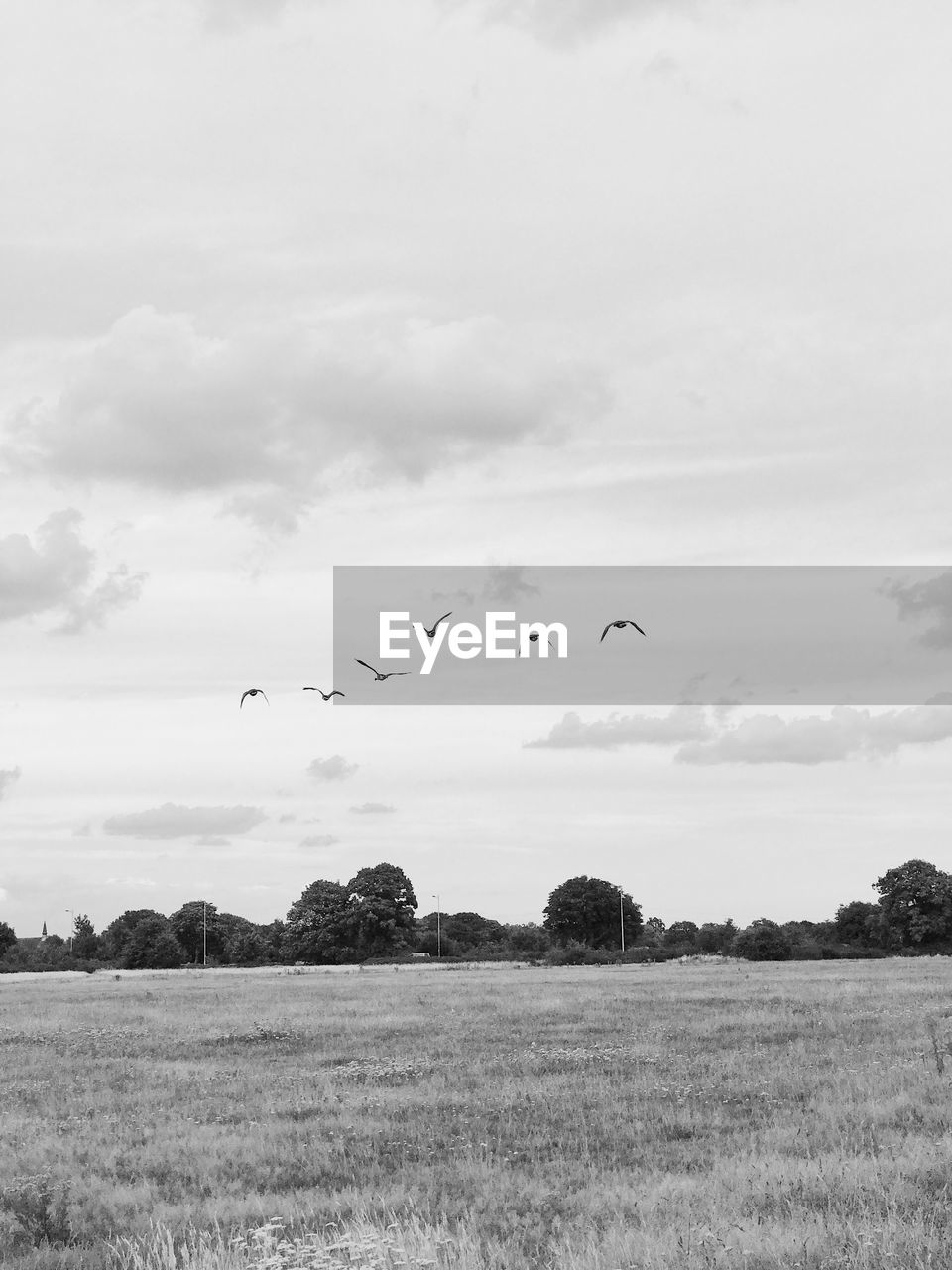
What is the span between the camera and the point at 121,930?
579 feet

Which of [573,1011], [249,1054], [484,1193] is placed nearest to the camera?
[484,1193]

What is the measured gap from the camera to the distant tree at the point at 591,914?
16300 centimetres

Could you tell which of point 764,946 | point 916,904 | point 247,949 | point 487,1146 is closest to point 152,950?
point 247,949

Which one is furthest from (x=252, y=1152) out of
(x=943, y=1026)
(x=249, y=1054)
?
(x=943, y=1026)

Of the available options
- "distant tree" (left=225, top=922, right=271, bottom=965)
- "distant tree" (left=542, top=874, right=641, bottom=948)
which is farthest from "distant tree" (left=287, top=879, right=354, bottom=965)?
"distant tree" (left=542, top=874, right=641, bottom=948)

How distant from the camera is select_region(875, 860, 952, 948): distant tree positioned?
138250 mm

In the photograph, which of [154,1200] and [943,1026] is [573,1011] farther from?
[154,1200]

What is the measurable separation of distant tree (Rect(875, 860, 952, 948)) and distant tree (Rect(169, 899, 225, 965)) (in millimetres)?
84944

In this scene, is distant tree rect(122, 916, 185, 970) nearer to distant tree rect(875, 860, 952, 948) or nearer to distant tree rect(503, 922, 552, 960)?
distant tree rect(503, 922, 552, 960)

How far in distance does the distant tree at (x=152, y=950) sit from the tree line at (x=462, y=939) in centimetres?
12

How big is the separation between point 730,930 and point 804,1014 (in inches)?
4342

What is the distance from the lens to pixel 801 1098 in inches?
838

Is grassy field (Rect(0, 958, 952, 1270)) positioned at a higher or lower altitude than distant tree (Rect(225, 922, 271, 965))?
higher

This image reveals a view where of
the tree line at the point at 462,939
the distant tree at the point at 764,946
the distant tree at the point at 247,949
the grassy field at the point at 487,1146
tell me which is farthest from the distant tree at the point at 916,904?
the grassy field at the point at 487,1146
